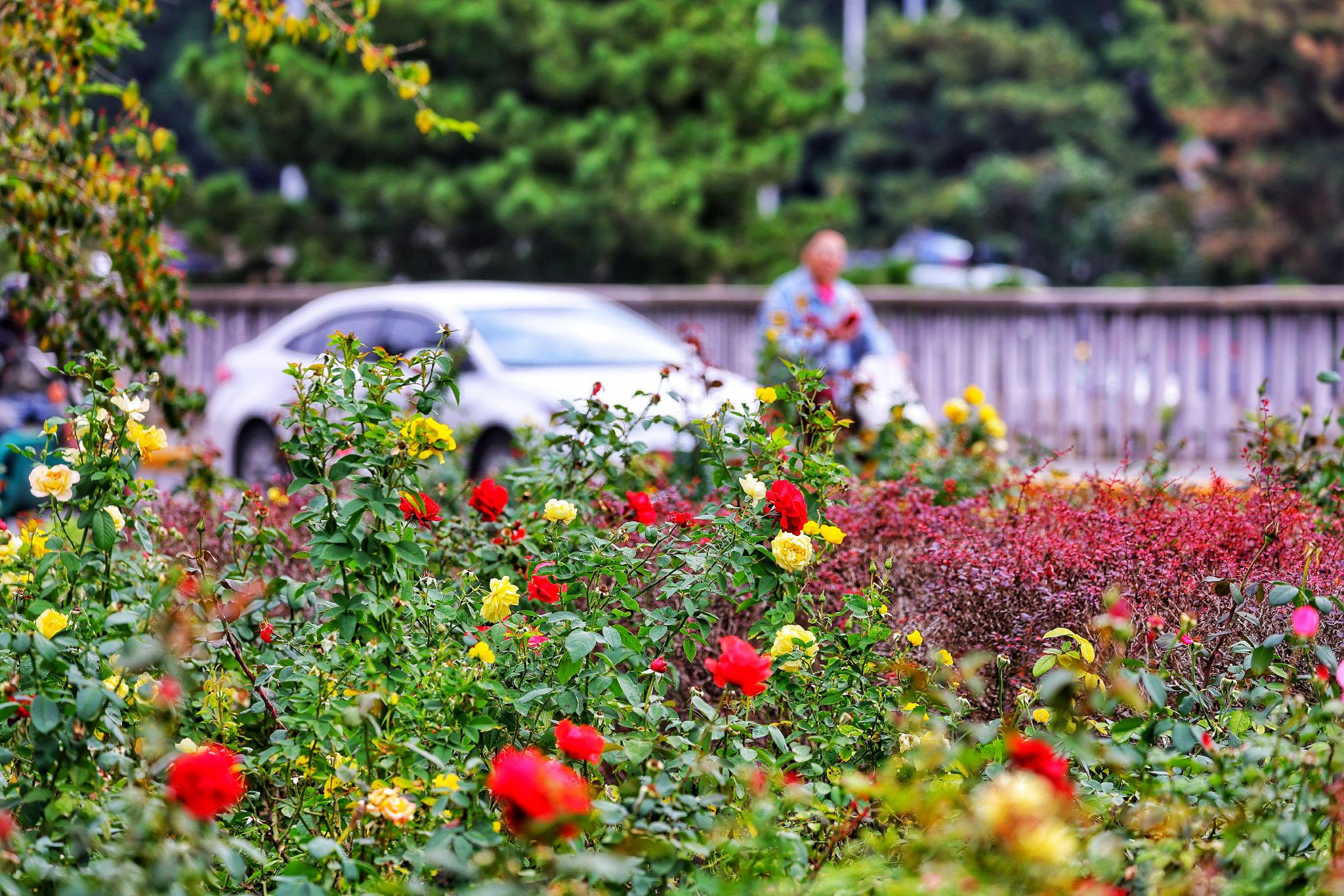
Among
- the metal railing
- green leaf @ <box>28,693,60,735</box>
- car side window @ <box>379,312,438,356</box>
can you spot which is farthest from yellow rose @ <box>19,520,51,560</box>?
the metal railing

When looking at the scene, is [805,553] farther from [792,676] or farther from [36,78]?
[36,78]

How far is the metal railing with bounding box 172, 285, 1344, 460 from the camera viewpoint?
1159 cm

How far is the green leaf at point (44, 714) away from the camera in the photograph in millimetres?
2566

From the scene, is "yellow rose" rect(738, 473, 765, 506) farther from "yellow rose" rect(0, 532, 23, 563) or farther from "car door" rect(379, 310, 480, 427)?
"car door" rect(379, 310, 480, 427)

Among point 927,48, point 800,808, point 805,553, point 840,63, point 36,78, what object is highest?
point 927,48

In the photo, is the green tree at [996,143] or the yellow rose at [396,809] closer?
the yellow rose at [396,809]

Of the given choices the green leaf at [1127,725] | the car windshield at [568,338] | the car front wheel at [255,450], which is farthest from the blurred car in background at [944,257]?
the green leaf at [1127,725]

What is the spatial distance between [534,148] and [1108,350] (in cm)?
766

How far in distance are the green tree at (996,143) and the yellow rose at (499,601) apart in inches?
1125

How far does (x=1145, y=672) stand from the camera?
8.70ft

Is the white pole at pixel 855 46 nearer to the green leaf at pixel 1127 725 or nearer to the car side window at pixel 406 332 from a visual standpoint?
the car side window at pixel 406 332

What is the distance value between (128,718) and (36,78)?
3092 millimetres

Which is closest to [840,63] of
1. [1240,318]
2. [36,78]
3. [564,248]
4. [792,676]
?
[564,248]

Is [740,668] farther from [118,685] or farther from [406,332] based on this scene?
[406,332]
